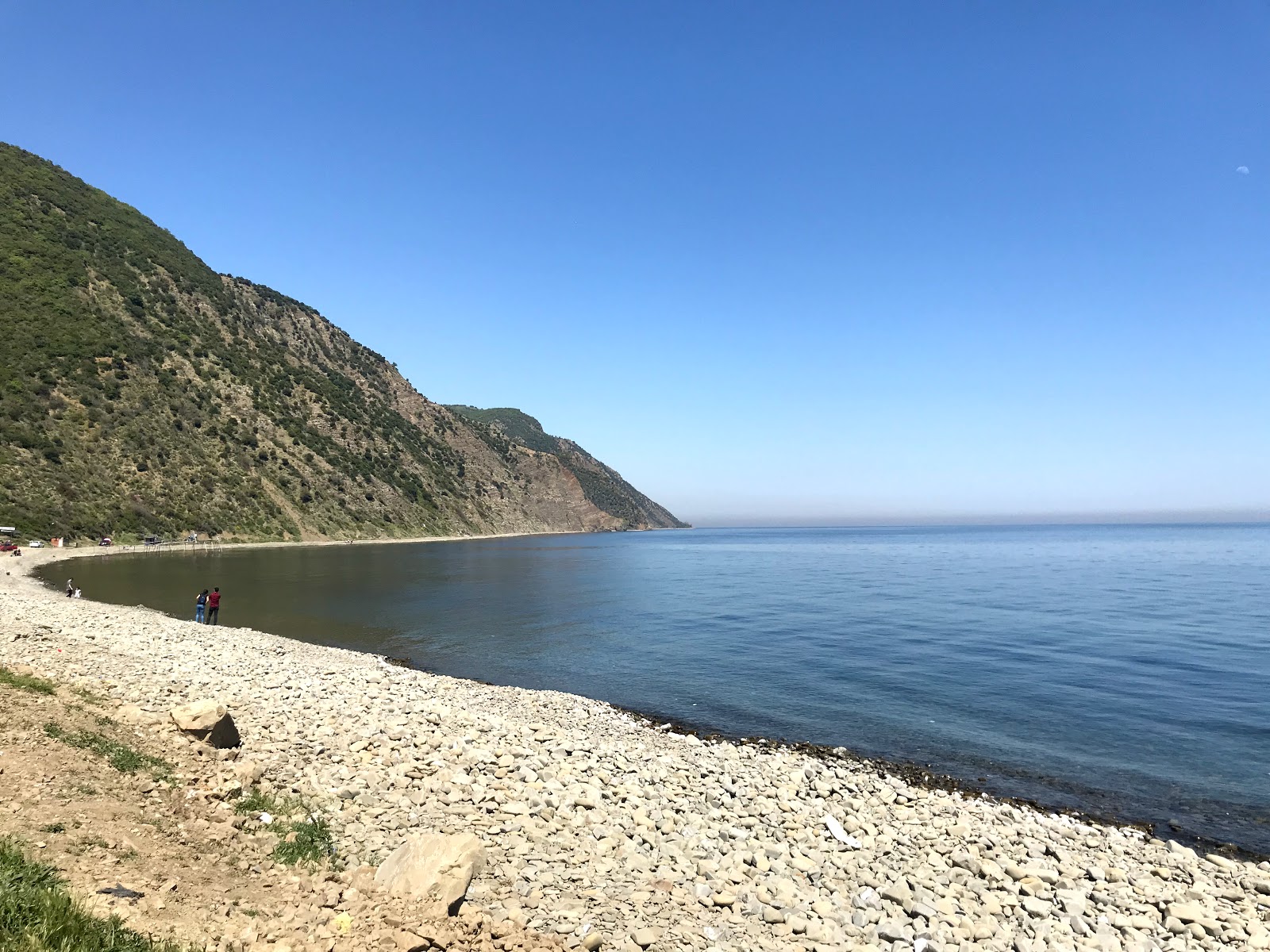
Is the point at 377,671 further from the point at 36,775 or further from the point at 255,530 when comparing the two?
the point at 255,530

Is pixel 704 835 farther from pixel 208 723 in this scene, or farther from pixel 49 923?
pixel 208 723

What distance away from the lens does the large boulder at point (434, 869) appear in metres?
8.81

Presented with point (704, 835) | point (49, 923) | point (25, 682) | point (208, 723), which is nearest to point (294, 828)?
point (208, 723)

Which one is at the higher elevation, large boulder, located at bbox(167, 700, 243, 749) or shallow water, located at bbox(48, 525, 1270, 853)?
large boulder, located at bbox(167, 700, 243, 749)

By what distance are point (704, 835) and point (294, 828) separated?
6.87 metres

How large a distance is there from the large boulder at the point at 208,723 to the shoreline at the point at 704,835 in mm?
471

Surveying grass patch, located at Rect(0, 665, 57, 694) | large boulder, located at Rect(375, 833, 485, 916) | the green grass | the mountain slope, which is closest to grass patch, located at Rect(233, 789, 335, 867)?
large boulder, located at Rect(375, 833, 485, 916)

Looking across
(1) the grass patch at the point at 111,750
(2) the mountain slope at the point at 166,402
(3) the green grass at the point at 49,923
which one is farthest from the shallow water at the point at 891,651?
(3) the green grass at the point at 49,923

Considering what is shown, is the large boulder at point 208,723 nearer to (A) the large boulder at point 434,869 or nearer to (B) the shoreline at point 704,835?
(B) the shoreline at point 704,835

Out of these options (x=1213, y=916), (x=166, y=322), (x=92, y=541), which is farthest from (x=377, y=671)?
(x=166, y=322)

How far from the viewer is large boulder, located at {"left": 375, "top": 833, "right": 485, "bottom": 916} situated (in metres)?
8.81

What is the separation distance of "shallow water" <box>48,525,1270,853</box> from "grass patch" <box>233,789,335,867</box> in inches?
501

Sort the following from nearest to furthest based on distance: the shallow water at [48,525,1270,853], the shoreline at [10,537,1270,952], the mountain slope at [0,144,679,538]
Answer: the shoreline at [10,537,1270,952] → the shallow water at [48,525,1270,853] → the mountain slope at [0,144,679,538]

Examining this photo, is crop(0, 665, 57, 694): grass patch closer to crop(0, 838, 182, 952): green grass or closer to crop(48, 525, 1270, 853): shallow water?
crop(0, 838, 182, 952): green grass
